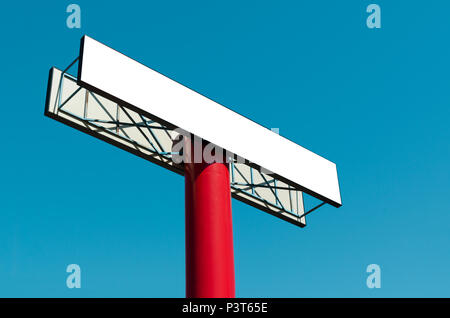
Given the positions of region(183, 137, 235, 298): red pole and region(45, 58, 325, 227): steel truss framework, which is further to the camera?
region(45, 58, 325, 227): steel truss framework

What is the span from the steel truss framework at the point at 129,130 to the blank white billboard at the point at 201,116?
37 cm

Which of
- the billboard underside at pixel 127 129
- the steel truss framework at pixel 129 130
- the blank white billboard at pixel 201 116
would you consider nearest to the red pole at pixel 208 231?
the blank white billboard at pixel 201 116

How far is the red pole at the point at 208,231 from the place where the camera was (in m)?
12.3

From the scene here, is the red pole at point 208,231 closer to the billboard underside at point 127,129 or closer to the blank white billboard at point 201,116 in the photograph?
the blank white billboard at point 201,116

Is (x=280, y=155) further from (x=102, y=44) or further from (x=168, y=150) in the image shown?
(x=102, y=44)

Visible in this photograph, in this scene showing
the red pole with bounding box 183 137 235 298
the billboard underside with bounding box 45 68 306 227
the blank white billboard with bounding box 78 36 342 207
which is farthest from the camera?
the billboard underside with bounding box 45 68 306 227

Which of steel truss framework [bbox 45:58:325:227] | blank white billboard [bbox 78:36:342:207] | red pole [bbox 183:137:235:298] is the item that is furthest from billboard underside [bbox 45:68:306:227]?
red pole [bbox 183:137:235:298]

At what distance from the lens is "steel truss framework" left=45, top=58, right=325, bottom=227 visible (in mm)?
14391

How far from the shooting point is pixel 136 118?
15750 millimetres

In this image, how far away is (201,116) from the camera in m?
14.1

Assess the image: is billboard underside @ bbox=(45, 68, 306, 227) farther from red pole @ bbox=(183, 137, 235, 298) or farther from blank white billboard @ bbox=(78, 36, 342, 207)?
red pole @ bbox=(183, 137, 235, 298)

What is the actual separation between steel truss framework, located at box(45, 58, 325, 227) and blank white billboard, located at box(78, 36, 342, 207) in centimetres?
37

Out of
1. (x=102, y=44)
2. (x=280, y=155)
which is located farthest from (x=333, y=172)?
(x=102, y=44)
